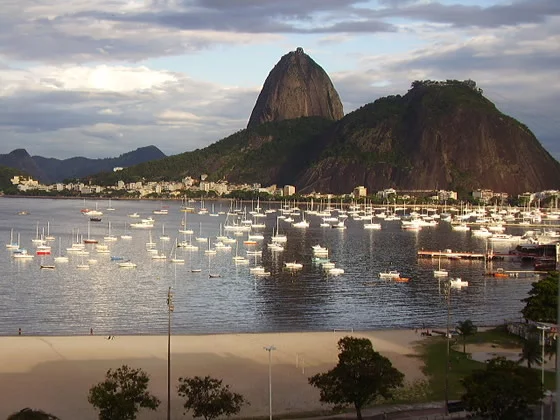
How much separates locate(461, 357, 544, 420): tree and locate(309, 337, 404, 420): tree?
8.30ft

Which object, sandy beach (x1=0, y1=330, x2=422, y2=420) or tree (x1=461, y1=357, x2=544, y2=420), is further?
sandy beach (x1=0, y1=330, x2=422, y2=420)

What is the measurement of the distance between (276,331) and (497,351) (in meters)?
11.1

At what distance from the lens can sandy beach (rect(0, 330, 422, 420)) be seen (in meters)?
25.3

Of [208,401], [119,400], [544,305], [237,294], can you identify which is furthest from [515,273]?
[119,400]

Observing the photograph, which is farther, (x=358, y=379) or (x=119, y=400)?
(x=358, y=379)

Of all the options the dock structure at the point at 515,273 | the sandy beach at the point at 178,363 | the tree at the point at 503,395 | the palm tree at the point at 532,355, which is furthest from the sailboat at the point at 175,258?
the tree at the point at 503,395

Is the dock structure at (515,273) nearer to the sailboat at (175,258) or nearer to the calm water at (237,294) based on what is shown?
the calm water at (237,294)

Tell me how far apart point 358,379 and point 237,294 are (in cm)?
2909

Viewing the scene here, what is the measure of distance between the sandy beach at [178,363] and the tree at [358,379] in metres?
2.78

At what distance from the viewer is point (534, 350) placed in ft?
89.1

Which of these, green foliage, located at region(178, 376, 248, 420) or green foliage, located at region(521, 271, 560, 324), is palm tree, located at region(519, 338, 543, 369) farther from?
green foliage, located at region(178, 376, 248, 420)

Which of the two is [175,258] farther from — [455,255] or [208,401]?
[208,401]

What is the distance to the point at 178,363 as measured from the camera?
98.7 ft

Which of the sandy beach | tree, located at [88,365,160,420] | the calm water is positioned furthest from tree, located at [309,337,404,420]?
the calm water
